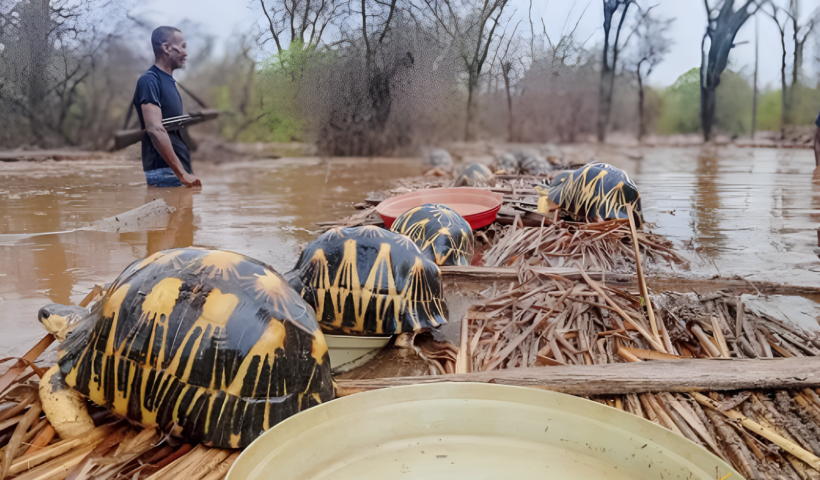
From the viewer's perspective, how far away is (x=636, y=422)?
0.75m

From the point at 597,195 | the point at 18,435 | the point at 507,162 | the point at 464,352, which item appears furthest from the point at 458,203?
the point at 507,162

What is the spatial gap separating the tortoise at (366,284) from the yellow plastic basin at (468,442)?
102cm

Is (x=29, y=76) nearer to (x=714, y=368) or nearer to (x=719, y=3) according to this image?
(x=714, y=368)

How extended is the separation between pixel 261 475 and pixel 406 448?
23 centimetres

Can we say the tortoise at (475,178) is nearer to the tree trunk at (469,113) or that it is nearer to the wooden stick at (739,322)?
the tree trunk at (469,113)

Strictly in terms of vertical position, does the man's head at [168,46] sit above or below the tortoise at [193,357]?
above

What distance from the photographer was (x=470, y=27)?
672cm

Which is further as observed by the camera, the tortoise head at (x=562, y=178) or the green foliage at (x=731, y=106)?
the green foliage at (x=731, y=106)

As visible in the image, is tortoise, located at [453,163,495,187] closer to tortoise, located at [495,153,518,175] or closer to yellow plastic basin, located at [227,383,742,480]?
tortoise, located at [495,153,518,175]

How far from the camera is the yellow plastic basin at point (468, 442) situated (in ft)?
2.32

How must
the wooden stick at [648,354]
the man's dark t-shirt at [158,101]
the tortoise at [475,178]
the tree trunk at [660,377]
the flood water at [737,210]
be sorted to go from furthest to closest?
the tortoise at [475,178]
the man's dark t-shirt at [158,101]
the flood water at [737,210]
the wooden stick at [648,354]
the tree trunk at [660,377]

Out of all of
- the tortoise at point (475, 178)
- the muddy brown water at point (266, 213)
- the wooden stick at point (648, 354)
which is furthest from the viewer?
the tortoise at point (475, 178)

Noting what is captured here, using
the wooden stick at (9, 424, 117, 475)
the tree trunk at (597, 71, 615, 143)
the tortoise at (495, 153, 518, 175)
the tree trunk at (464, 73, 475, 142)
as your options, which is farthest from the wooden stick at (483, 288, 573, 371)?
the tree trunk at (597, 71, 615, 143)

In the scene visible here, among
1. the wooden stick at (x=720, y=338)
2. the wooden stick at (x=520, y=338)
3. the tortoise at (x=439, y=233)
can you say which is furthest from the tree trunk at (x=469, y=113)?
the wooden stick at (x=720, y=338)
